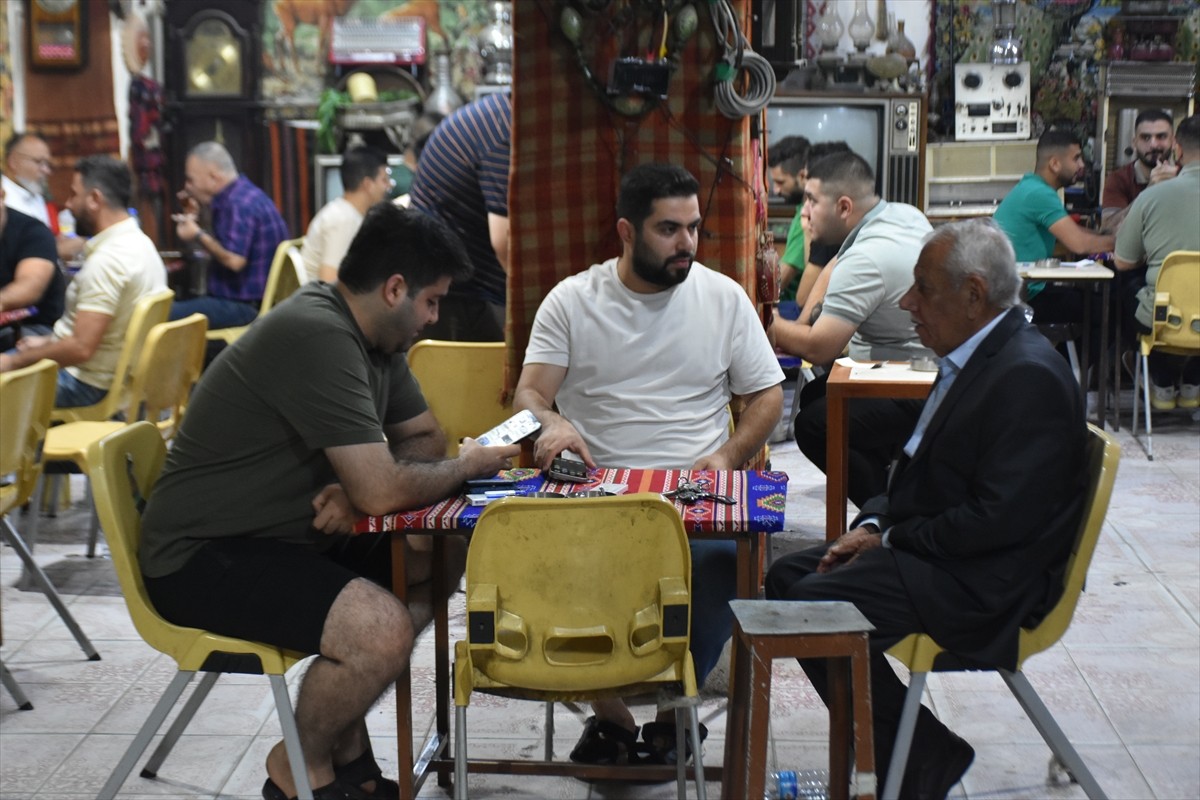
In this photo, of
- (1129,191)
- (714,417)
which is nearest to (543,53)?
(714,417)

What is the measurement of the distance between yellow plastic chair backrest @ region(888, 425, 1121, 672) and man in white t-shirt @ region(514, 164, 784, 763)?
2.73ft

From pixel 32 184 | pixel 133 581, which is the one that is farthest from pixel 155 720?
pixel 32 184

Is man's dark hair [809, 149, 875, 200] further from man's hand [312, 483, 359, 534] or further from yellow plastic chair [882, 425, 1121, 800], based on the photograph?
man's hand [312, 483, 359, 534]

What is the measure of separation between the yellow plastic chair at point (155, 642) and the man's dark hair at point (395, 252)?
1.95ft

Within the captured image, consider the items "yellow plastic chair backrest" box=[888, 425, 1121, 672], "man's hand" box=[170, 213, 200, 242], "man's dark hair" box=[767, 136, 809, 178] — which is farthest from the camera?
"man's dark hair" box=[767, 136, 809, 178]

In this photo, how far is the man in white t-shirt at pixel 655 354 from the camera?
137 inches

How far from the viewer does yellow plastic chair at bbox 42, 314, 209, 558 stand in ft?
15.1

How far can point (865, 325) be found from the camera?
4.63m

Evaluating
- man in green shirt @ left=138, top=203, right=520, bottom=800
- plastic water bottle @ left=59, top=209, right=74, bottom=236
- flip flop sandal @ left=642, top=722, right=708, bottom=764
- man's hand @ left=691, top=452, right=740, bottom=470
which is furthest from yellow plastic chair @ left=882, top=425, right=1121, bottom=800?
plastic water bottle @ left=59, top=209, right=74, bottom=236

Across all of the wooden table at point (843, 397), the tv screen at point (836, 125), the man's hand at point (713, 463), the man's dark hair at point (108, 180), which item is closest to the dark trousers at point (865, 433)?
the wooden table at point (843, 397)

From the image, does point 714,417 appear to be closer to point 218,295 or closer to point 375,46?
point 218,295

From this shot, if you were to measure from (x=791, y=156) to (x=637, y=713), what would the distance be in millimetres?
4650

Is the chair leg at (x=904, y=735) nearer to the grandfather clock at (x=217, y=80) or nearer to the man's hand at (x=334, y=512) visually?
the man's hand at (x=334, y=512)

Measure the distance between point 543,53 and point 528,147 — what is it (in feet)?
0.90
